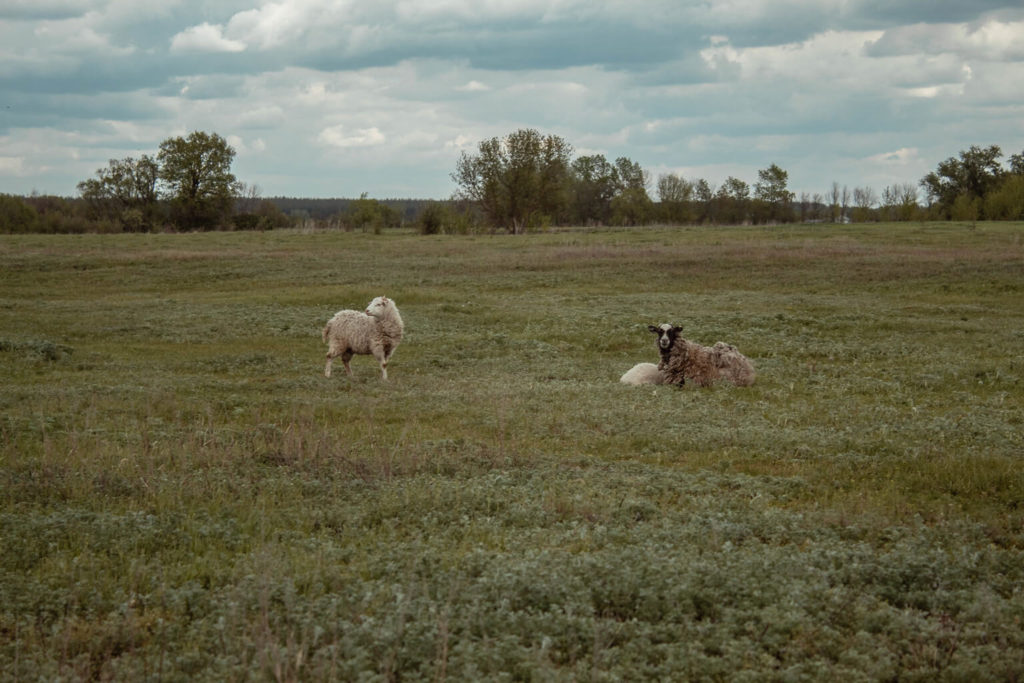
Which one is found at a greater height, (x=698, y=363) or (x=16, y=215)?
(x=16, y=215)

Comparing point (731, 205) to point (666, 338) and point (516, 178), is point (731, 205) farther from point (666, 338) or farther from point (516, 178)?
point (666, 338)

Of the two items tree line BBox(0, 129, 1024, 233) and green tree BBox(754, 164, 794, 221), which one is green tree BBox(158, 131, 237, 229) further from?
green tree BBox(754, 164, 794, 221)

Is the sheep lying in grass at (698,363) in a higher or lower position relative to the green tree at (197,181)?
lower

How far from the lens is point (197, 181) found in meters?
108

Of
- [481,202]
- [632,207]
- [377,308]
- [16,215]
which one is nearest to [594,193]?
[632,207]

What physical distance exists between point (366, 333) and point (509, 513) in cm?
1138

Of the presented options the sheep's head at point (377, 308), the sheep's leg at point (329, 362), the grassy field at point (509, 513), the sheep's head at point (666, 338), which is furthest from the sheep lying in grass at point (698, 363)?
the sheep's leg at point (329, 362)

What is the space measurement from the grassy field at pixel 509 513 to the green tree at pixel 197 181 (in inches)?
3420

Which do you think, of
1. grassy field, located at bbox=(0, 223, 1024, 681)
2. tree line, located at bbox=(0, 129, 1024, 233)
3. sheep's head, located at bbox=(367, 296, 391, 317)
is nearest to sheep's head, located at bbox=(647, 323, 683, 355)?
grassy field, located at bbox=(0, 223, 1024, 681)

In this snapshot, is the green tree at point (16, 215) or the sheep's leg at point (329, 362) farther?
the green tree at point (16, 215)

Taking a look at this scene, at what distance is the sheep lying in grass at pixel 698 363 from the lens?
722 inches

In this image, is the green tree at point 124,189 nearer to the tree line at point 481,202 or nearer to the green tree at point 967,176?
the tree line at point 481,202

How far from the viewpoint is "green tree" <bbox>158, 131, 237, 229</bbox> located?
106m

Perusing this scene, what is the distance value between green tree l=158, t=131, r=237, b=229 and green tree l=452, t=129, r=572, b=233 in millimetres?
28877
